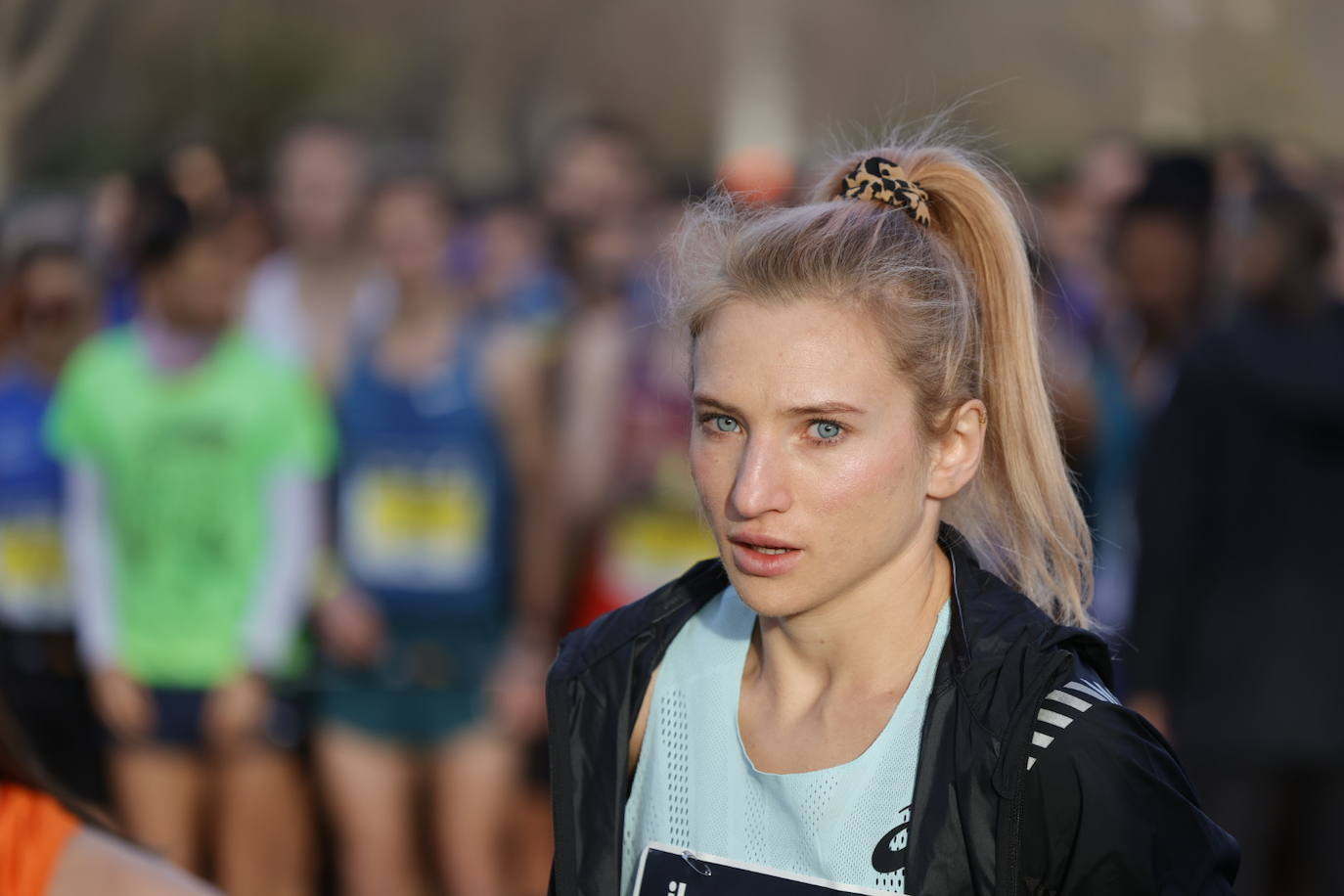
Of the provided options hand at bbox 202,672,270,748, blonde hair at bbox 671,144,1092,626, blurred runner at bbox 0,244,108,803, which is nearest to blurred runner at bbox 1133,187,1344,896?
blonde hair at bbox 671,144,1092,626

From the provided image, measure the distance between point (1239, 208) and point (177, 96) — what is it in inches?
299

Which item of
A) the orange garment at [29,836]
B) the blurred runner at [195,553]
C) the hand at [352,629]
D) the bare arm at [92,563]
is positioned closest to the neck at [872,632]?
the orange garment at [29,836]

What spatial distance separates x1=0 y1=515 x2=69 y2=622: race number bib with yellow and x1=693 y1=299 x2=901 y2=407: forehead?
434cm

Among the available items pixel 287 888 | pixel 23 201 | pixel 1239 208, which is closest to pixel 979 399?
pixel 1239 208

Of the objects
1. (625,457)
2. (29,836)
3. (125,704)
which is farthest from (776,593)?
(125,704)

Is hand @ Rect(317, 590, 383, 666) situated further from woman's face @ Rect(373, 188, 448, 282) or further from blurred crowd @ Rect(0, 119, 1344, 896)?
woman's face @ Rect(373, 188, 448, 282)

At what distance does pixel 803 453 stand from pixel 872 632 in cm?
26

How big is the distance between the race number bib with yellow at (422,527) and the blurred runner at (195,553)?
21 cm

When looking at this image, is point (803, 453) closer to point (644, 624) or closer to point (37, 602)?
point (644, 624)

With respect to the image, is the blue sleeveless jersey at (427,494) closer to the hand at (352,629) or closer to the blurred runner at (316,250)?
the hand at (352,629)

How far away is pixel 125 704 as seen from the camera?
18.2ft

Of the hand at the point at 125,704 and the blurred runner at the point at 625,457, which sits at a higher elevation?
the blurred runner at the point at 625,457

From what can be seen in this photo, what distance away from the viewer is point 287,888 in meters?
5.63

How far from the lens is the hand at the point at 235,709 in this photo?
18.0 feet
